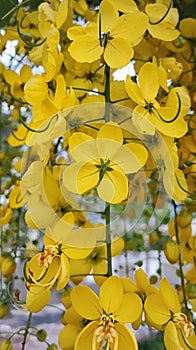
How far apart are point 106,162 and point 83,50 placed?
64 mm

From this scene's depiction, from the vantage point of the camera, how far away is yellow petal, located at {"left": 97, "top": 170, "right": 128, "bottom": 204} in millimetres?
270

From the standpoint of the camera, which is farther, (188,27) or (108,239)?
(188,27)

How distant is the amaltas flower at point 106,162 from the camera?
0.27 metres

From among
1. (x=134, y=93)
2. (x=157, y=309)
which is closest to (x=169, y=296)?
(x=157, y=309)

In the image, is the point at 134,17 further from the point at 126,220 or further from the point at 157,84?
the point at 126,220

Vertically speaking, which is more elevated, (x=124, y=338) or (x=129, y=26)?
(x=129, y=26)

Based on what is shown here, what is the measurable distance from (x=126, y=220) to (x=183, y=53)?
142mm

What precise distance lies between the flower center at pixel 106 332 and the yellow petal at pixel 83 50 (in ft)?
0.44

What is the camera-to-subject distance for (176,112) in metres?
0.30

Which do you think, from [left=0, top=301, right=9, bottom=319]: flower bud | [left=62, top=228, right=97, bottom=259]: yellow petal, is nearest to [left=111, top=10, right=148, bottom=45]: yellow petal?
[left=62, top=228, right=97, bottom=259]: yellow petal

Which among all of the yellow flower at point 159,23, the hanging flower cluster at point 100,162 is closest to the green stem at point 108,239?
the hanging flower cluster at point 100,162

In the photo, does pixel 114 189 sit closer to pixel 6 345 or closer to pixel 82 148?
pixel 82 148

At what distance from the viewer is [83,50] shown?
288mm

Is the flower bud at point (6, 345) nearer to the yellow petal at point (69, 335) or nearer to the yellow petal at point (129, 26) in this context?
the yellow petal at point (69, 335)
